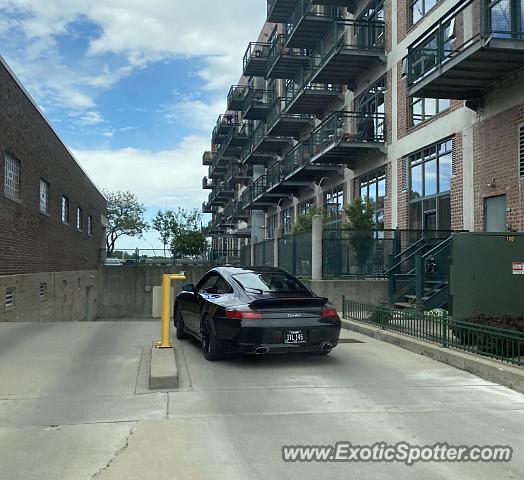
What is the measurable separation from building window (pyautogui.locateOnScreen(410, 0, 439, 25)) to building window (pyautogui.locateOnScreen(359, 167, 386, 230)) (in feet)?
17.5

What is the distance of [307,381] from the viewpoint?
7.36m

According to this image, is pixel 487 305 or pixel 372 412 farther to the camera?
pixel 487 305

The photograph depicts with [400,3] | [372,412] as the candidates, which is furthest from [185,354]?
[400,3]

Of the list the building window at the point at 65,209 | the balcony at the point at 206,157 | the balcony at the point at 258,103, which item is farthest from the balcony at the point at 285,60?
the balcony at the point at 206,157

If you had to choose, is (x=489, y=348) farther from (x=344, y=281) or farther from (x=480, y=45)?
(x=344, y=281)

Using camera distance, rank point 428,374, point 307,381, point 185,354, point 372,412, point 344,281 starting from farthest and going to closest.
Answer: point 344,281 < point 185,354 < point 428,374 < point 307,381 < point 372,412

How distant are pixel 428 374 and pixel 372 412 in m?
2.17

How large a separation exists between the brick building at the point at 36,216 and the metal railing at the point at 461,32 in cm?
1105

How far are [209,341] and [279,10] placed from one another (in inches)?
1035

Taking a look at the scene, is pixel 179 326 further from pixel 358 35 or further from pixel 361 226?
pixel 358 35

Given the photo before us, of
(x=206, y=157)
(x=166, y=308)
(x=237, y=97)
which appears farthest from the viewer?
(x=206, y=157)

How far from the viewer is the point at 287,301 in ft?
27.2

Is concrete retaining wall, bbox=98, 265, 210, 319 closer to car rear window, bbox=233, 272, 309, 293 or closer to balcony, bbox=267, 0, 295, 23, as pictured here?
balcony, bbox=267, 0, 295, 23

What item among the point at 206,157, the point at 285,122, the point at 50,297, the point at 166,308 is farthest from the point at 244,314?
the point at 206,157
